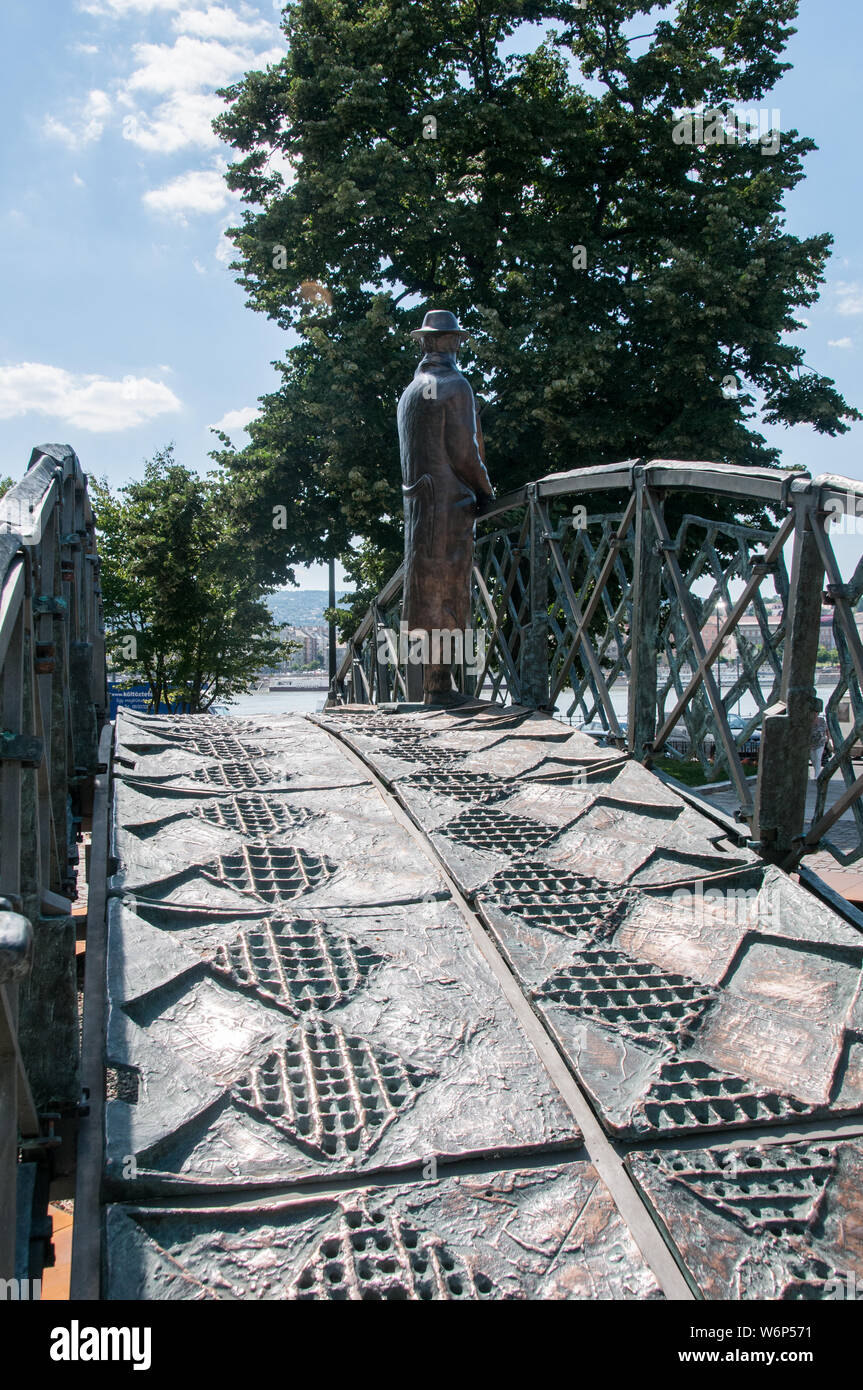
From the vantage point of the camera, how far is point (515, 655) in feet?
23.4

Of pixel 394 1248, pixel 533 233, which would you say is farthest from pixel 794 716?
pixel 533 233

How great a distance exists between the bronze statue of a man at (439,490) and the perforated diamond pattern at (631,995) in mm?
3761

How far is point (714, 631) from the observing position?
15.9ft

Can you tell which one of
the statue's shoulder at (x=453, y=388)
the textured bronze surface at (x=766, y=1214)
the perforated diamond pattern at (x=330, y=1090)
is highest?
the statue's shoulder at (x=453, y=388)

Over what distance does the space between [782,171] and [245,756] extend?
40.6 ft

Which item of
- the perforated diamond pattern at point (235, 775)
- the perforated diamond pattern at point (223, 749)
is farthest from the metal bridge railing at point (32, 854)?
the perforated diamond pattern at point (223, 749)

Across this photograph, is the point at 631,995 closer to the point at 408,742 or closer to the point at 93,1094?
the point at 93,1094

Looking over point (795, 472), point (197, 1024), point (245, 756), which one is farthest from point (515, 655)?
point (197, 1024)

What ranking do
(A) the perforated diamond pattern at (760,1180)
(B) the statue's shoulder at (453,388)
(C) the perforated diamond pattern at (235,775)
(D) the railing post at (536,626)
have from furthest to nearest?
(B) the statue's shoulder at (453,388) < (D) the railing post at (536,626) < (C) the perforated diamond pattern at (235,775) < (A) the perforated diamond pattern at (760,1180)

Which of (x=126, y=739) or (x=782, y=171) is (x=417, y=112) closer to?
(x=782, y=171)

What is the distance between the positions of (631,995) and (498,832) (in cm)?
119

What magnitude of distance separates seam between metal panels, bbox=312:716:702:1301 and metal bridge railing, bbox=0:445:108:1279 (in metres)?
1.10

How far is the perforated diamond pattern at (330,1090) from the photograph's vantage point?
6.92 ft

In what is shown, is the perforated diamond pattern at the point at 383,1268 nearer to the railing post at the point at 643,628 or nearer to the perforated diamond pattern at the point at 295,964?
the perforated diamond pattern at the point at 295,964
